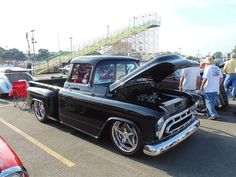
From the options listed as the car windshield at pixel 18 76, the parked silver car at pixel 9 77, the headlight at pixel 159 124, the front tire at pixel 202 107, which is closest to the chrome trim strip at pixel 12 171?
the headlight at pixel 159 124

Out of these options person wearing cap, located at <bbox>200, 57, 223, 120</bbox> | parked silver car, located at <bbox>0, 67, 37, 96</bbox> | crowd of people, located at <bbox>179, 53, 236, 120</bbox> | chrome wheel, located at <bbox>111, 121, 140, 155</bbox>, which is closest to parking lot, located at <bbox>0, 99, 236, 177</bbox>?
chrome wheel, located at <bbox>111, 121, 140, 155</bbox>

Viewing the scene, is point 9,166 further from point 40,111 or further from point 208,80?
point 208,80

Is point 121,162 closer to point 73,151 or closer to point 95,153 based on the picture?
point 95,153

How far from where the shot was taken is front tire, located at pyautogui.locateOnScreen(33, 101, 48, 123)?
666cm

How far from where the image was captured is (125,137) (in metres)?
4.63

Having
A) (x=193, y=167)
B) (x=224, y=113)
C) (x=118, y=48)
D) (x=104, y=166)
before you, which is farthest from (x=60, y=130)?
(x=118, y=48)

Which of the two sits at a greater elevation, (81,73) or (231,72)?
(81,73)

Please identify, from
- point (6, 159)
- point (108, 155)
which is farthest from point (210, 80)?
point (6, 159)

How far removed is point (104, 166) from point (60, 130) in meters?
2.20

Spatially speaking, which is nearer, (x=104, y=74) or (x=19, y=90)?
(x=104, y=74)

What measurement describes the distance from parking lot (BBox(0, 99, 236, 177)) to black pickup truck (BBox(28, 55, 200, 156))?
0.28 m

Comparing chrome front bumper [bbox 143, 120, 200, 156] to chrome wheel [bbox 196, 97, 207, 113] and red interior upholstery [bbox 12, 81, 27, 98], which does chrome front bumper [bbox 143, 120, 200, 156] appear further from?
red interior upholstery [bbox 12, 81, 27, 98]

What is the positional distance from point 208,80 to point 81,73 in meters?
3.22

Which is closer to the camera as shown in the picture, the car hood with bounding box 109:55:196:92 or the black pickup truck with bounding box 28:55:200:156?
the black pickup truck with bounding box 28:55:200:156
